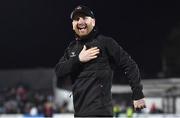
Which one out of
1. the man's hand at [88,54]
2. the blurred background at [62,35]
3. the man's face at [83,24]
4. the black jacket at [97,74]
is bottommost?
the black jacket at [97,74]

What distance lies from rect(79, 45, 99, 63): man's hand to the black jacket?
37 millimetres

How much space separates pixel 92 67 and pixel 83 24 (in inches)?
13.8

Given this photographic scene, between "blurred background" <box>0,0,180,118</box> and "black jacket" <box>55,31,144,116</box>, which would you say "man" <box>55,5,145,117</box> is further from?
"blurred background" <box>0,0,180,118</box>

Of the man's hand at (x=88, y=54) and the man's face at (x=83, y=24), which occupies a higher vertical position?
the man's face at (x=83, y=24)

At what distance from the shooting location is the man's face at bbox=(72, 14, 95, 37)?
4.74 m

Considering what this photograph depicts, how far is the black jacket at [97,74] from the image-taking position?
15.4ft

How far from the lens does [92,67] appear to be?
15.6ft

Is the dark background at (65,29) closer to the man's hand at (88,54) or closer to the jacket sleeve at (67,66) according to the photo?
the jacket sleeve at (67,66)

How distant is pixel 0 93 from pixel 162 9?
9.76 metres

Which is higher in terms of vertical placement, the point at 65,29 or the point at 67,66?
the point at 65,29

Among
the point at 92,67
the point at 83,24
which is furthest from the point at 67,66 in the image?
the point at 83,24

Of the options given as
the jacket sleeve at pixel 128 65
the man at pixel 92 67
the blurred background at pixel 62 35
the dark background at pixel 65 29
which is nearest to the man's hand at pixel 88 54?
the man at pixel 92 67

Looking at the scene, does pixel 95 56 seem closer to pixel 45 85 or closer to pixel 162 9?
pixel 45 85

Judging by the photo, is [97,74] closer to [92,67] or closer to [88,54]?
[92,67]
